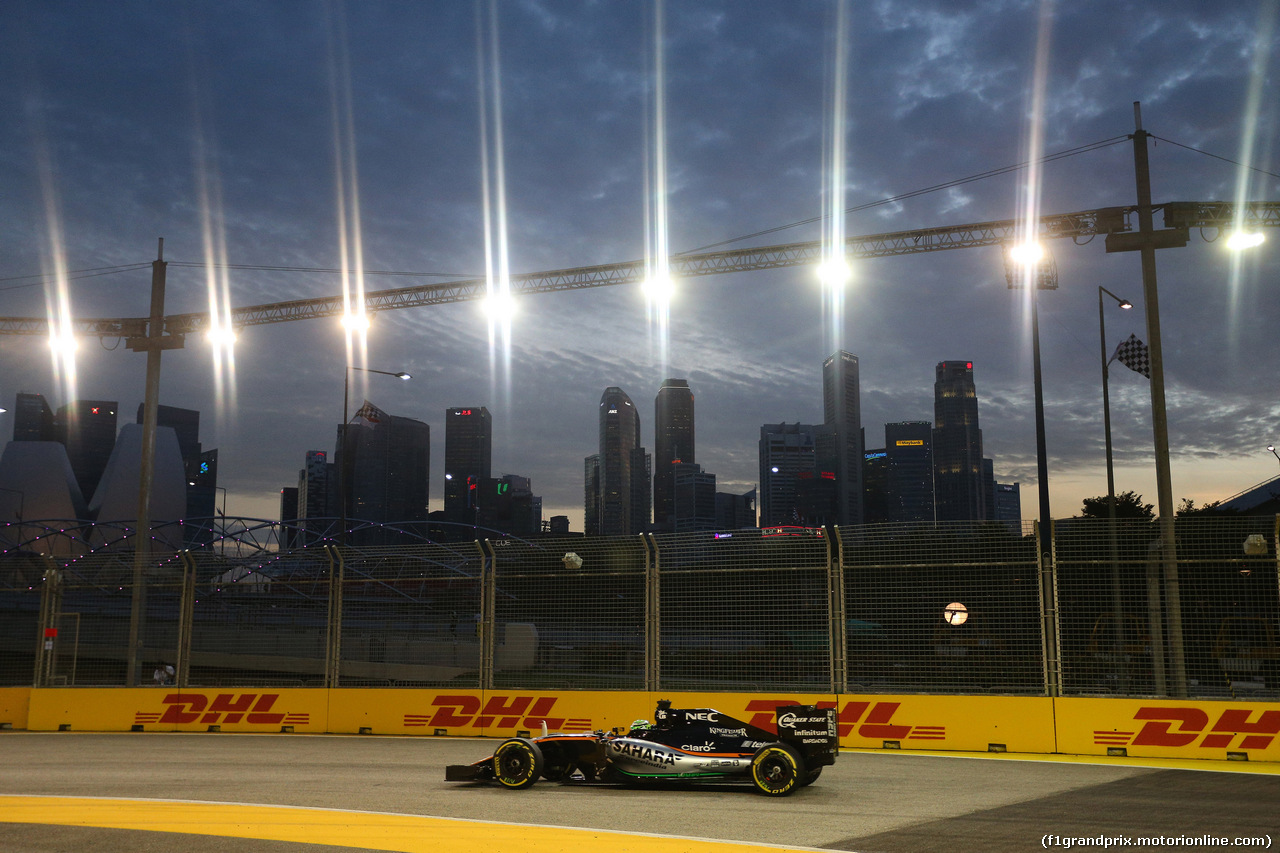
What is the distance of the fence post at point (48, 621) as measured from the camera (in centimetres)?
1755

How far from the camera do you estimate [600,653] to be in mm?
14969

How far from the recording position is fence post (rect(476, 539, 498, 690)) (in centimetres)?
1566

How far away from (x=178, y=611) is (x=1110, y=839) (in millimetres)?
15862

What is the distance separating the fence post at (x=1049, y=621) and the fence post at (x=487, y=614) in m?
7.99

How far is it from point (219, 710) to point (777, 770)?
11.0 m

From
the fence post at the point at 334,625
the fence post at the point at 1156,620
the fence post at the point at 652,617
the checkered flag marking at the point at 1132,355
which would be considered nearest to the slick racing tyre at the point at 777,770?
the fence post at the point at 652,617

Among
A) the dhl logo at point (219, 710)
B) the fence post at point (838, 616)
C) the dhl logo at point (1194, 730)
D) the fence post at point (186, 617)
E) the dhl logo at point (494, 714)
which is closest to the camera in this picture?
the dhl logo at point (1194, 730)

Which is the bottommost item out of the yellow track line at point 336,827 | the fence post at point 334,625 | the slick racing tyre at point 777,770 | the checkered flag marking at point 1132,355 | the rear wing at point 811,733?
the yellow track line at point 336,827

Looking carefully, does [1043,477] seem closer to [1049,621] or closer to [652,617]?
[1049,621]

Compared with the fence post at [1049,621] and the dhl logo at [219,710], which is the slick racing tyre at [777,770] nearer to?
the fence post at [1049,621]

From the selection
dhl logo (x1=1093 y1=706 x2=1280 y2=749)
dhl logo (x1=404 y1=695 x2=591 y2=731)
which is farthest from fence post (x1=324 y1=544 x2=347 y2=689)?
dhl logo (x1=1093 y1=706 x2=1280 y2=749)

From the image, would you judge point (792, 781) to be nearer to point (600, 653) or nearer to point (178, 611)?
point (600, 653)

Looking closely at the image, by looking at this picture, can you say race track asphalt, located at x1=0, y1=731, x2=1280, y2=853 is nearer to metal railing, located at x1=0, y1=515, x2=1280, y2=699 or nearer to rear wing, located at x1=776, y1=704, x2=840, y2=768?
rear wing, located at x1=776, y1=704, x2=840, y2=768

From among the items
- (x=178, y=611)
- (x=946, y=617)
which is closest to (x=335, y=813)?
(x=946, y=617)
